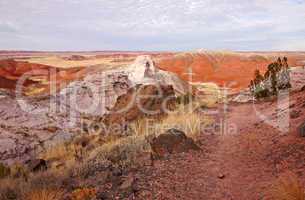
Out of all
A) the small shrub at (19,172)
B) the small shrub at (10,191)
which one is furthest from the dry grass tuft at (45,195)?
the small shrub at (19,172)

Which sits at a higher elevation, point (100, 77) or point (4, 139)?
point (100, 77)

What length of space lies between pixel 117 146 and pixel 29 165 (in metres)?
2.35

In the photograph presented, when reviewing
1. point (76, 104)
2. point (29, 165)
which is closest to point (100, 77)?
point (76, 104)

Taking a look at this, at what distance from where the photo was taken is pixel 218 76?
4581 cm

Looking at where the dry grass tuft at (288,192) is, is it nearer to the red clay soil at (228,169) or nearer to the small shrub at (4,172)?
the red clay soil at (228,169)

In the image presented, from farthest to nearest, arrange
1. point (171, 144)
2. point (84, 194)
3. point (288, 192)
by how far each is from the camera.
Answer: point (171, 144) < point (84, 194) < point (288, 192)

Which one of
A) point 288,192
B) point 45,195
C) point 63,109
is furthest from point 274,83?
point 45,195

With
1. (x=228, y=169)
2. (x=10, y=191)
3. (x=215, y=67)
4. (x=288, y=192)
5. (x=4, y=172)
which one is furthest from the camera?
(x=215, y=67)

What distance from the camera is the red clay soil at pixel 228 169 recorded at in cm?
542

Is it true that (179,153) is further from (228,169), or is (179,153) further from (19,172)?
(19,172)

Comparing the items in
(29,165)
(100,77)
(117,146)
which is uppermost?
(100,77)

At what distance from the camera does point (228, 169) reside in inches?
258

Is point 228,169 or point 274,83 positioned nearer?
point 228,169

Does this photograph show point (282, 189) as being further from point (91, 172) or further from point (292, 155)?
point (91, 172)
